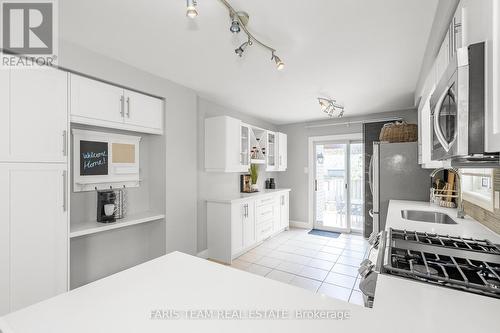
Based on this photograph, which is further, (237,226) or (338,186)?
(338,186)

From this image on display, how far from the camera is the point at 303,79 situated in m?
2.79

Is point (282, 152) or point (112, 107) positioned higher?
point (112, 107)

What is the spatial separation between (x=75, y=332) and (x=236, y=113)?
392 cm

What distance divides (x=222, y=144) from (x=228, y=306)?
2798 mm

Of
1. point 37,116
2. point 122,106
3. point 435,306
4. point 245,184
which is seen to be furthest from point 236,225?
point 435,306

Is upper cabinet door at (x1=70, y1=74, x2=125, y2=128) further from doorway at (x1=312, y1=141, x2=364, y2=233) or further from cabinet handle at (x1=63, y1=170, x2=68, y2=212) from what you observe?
doorway at (x1=312, y1=141, x2=364, y2=233)

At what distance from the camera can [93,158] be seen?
2.43 meters

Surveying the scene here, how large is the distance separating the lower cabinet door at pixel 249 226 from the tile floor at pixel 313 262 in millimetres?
177

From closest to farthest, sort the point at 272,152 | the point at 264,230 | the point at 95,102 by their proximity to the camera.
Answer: the point at 95,102, the point at 264,230, the point at 272,152

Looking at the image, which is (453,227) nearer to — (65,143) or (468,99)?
(468,99)

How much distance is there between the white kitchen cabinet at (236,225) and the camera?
3445 millimetres

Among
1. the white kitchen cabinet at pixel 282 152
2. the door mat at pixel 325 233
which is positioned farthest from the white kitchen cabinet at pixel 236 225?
the door mat at pixel 325 233

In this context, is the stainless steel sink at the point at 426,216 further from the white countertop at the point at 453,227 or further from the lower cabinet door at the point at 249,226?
the lower cabinet door at the point at 249,226

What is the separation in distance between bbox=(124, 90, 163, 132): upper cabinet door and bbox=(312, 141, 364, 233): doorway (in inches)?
138
